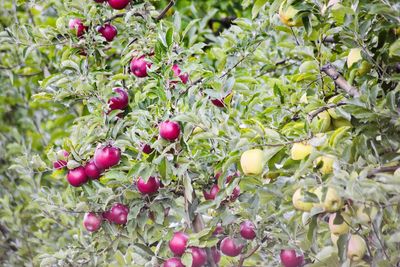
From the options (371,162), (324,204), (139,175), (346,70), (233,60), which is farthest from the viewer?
(233,60)

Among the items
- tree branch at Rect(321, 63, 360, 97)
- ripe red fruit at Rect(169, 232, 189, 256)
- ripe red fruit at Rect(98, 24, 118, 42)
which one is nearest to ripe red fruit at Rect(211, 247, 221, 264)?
ripe red fruit at Rect(169, 232, 189, 256)

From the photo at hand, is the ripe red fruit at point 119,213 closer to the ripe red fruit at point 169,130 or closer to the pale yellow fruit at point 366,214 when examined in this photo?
the ripe red fruit at point 169,130

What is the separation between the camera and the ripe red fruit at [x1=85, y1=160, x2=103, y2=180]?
1.68 metres

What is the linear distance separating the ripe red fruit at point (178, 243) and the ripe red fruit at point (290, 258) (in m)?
0.24

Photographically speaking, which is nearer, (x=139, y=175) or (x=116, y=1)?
(x=139, y=175)

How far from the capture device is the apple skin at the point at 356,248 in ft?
4.27

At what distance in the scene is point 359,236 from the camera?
131 cm

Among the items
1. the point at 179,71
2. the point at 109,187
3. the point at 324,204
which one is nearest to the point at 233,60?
the point at 179,71

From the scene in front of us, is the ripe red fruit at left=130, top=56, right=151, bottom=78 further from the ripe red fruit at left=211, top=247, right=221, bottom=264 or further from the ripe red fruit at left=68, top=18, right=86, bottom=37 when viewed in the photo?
the ripe red fruit at left=211, top=247, right=221, bottom=264

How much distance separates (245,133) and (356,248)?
321 millimetres

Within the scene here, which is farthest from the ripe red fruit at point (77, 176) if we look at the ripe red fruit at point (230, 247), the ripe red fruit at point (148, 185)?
the ripe red fruit at point (230, 247)

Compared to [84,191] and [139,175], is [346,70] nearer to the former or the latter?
[139,175]

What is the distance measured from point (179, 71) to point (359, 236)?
63 cm

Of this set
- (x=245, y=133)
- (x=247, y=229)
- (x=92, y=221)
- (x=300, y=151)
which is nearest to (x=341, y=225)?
(x=300, y=151)
